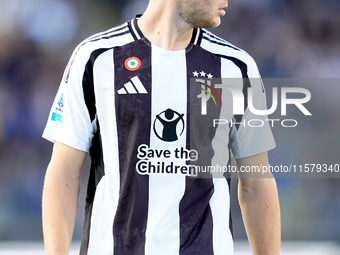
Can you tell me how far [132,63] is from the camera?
79.4 inches

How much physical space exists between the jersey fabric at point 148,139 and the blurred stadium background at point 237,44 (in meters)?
2.72

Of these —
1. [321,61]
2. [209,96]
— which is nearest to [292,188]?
[321,61]

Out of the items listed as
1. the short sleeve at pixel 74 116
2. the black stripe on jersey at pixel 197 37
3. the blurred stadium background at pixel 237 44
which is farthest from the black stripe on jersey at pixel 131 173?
the blurred stadium background at pixel 237 44

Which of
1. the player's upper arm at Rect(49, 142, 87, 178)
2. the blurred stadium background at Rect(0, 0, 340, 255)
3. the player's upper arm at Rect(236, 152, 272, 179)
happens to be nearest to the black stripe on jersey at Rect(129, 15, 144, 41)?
the player's upper arm at Rect(49, 142, 87, 178)

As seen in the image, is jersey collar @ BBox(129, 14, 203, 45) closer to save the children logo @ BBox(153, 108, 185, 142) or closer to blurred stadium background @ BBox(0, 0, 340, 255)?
save the children logo @ BBox(153, 108, 185, 142)

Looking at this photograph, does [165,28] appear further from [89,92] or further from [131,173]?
[131,173]

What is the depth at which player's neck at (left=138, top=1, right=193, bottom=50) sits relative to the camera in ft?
6.67

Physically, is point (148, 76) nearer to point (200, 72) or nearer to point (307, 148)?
point (200, 72)

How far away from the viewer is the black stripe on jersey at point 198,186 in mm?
1929

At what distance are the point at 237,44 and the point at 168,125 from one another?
10.1 ft

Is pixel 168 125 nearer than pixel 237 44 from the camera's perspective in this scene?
Yes

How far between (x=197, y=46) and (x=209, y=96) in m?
0.18

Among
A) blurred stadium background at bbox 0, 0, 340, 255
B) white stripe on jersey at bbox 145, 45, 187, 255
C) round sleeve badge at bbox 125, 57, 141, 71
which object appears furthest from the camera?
blurred stadium background at bbox 0, 0, 340, 255

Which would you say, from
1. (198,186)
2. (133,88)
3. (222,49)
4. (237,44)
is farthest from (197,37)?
(237,44)
